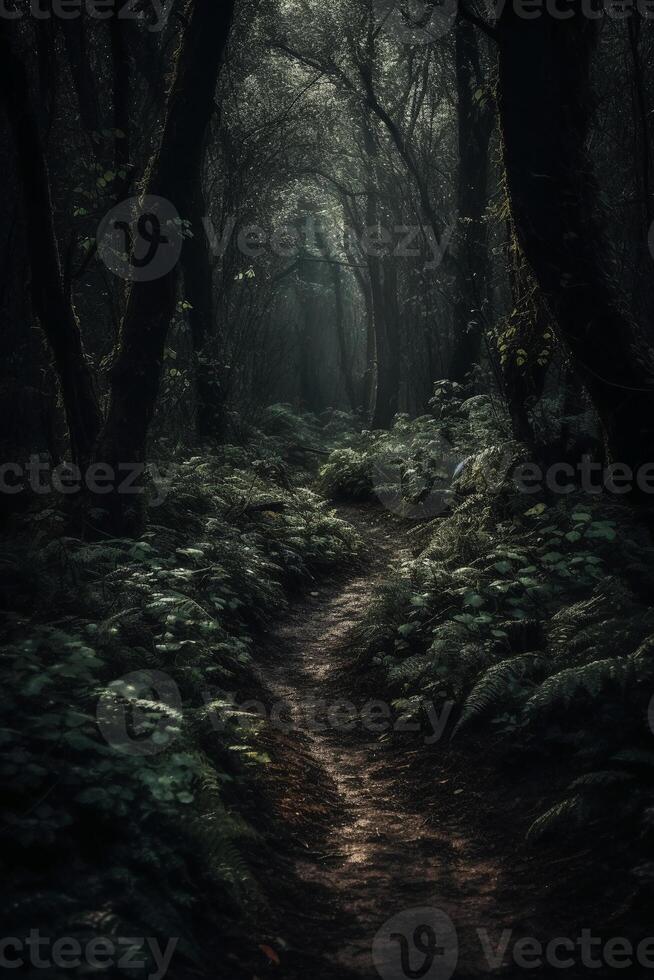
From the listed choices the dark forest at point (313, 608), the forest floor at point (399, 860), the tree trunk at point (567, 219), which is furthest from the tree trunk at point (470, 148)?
the forest floor at point (399, 860)

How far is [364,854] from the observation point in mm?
3986

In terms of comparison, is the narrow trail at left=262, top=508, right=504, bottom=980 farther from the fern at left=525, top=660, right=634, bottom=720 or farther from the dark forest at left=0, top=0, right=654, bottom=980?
the fern at left=525, top=660, right=634, bottom=720

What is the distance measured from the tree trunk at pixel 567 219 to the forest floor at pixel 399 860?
2.77 m

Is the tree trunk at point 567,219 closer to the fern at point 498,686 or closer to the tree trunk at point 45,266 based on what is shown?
the fern at point 498,686

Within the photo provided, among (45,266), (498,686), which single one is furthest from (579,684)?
(45,266)

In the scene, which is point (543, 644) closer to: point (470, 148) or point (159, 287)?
point (159, 287)

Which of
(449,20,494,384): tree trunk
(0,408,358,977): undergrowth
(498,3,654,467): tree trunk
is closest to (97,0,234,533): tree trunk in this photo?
(0,408,358,977): undergrowth

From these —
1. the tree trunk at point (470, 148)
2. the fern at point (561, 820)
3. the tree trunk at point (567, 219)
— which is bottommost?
the fern at point (561, 820)

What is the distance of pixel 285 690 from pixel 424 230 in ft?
50.9

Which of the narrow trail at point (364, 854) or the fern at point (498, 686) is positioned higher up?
the fern at point (498, 686)

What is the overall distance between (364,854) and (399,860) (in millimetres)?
192

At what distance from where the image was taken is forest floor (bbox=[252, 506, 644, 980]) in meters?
3.09

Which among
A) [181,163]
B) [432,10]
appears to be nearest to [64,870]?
[181,163]

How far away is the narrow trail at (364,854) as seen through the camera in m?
3.18
